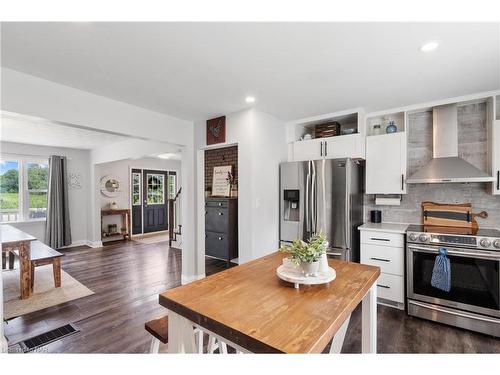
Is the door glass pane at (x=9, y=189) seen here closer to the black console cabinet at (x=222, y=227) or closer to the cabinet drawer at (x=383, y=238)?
the black console cabinet at (x=222, y=227)

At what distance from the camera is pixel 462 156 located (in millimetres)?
2881

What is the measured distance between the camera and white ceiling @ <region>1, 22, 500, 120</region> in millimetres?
1585

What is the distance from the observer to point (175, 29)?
1563 millimetres

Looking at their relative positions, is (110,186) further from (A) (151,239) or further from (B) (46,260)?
(B) (46,260)

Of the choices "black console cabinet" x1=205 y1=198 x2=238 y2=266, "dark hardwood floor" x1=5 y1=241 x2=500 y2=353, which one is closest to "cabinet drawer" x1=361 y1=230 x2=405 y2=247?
"dark hardwood floor" x1=5 y1=241 x2=500 y2=353

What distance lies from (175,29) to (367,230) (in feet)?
9.01

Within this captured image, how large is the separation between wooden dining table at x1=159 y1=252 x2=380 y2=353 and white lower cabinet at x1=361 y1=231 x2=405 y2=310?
146 cm

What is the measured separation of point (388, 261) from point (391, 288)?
30cm

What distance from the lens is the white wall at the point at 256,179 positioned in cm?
309

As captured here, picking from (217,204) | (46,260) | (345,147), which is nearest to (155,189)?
(217,204)

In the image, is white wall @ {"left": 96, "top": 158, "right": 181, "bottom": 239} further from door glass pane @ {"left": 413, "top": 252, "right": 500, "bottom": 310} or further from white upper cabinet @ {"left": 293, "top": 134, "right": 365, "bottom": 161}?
door glass pane @ {"left": 413, "top": 252, "right": 500, "bottom": 310}

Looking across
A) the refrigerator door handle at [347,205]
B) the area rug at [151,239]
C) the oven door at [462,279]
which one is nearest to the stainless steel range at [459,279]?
the oven door at [462,279]

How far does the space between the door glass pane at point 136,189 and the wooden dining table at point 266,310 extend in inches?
258
